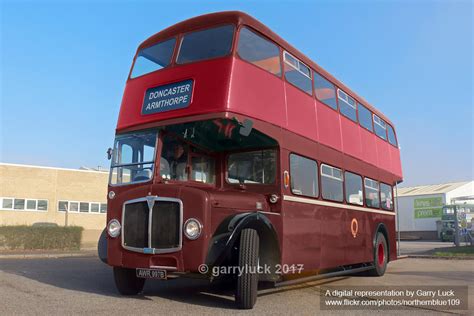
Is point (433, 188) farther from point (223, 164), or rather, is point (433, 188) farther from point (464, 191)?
point (223, 164)

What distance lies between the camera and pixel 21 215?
1264 inches

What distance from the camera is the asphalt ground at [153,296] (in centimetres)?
639

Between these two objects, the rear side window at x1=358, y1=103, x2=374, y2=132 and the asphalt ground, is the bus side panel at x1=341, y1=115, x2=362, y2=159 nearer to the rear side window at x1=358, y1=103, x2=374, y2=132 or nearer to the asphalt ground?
the rear side window at x1=358, y1=103, x2=374, y2=132

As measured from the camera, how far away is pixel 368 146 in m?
12.0

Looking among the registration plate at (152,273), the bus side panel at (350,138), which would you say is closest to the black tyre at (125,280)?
the registration plate at (152,273)

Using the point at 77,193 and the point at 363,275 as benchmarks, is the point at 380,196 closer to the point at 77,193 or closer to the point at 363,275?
the point at 363,275

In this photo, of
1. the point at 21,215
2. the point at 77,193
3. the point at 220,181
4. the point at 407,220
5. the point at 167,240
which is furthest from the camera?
the point at 407,220

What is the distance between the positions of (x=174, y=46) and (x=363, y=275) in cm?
811

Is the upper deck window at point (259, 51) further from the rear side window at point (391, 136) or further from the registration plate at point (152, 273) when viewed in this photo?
the rear side window at point (391, 136)

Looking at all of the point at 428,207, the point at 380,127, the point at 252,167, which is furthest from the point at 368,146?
the point at 428,207

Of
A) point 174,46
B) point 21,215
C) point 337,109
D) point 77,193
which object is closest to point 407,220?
point 77,193

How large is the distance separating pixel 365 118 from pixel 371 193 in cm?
201

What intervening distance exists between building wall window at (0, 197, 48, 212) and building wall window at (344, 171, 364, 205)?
91.6ft

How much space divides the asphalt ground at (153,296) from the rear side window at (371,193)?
6.47 ft
